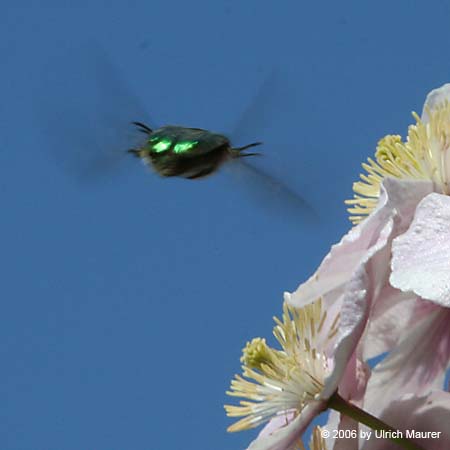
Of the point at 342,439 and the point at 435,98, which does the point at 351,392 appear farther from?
the point at 435,98

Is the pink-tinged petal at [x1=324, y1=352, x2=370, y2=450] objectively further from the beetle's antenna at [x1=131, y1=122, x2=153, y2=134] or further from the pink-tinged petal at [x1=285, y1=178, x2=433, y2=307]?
the beetle's antenna at [x1=131, y1=122, x2=153, y2=134]

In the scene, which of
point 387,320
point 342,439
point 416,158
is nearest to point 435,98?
point 416,158

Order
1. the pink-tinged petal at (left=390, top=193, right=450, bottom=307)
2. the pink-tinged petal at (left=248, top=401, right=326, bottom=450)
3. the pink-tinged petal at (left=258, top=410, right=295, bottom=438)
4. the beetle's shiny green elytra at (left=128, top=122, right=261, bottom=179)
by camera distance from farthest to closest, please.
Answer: the beetle's shiny green elytra at (left=128, top=122, right=261, bottom=179) < the pink-tinged petal at (left=258, top=410, right=295, bottom=438) < the pink-tinged petal at (left=248, top=401, right=326, bottom=450) < the pink-tinged petal at (left=390, top=193, right=450, bottom=307)

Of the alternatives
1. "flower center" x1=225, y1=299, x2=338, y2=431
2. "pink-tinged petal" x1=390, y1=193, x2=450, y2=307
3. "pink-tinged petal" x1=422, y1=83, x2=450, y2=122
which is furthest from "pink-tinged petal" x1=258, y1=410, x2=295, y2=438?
"pink-tinged petal" x1=422, y1=83, x2=450, y2=122

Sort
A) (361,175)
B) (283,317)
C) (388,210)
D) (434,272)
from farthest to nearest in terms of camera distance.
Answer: (361,175) → (283,317) → (388,210) → (434,272)

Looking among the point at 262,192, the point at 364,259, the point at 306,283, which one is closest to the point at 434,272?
the point at 364,259

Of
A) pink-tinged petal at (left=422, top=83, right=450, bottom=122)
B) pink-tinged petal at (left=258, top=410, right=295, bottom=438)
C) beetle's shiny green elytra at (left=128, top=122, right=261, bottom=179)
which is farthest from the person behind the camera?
beetle's shiny green elytra at (left=128, top=122, right=261, bottom=179)

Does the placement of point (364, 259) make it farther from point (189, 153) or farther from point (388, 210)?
point (189, 153)
